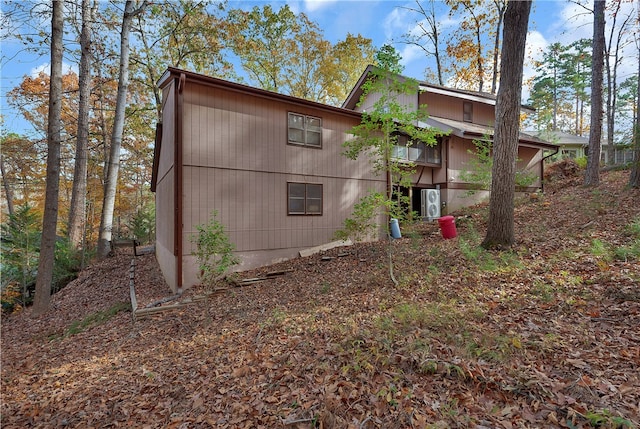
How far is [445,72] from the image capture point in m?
20.8

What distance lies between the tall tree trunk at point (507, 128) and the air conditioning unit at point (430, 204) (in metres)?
5.90

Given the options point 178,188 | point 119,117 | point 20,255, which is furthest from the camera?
Answer: point 119,117

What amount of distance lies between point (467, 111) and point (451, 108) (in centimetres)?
113

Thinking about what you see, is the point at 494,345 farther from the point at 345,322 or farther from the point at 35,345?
the point at 35,345

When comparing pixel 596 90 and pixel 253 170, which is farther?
pixel 596 90

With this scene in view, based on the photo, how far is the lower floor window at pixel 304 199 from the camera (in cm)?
909

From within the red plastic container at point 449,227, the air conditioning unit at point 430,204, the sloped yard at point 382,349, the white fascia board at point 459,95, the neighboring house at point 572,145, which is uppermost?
the white fascia board at point 459,95

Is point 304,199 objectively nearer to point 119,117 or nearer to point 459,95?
point 119,117

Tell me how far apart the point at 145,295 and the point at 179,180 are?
3.10m

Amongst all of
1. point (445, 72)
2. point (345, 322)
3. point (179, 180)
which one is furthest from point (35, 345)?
point (445, 72)

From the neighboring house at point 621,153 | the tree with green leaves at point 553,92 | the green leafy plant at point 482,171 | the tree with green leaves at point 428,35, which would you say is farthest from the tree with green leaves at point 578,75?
the green leafy plant at point 482,171

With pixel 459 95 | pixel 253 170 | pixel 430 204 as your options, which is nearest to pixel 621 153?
pixel 459 95

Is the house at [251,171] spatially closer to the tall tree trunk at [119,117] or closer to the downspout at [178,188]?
the downspout at [178,188]

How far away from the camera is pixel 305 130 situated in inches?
368
